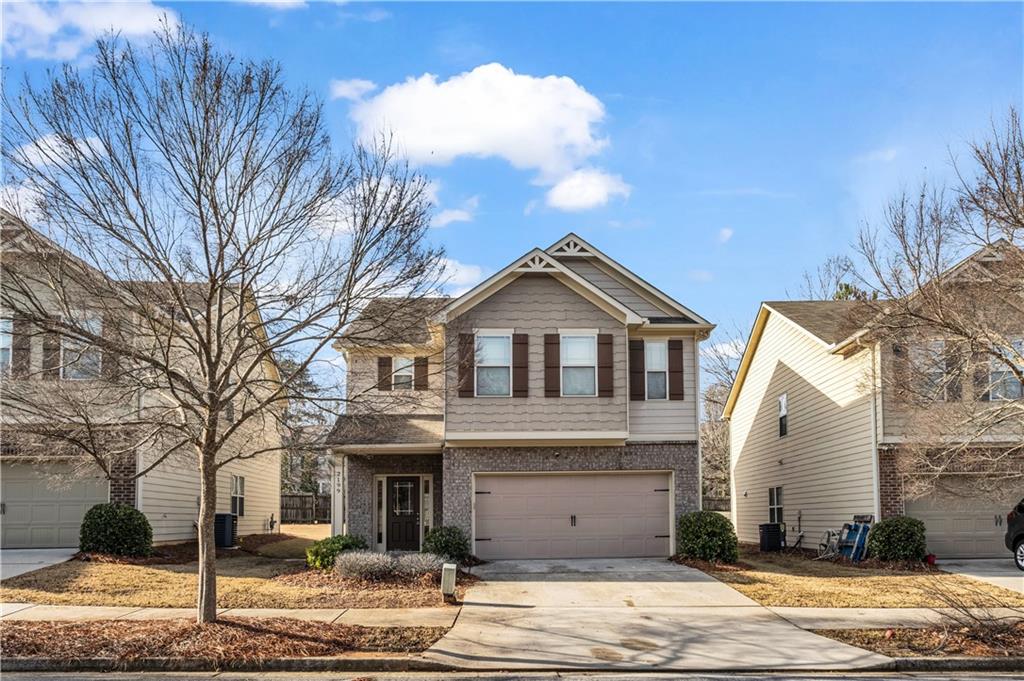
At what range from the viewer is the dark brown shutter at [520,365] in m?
22.1

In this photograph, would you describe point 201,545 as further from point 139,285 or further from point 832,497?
point 832,497

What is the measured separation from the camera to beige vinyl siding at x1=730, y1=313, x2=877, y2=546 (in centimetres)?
2283

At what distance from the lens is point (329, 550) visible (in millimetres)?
19859

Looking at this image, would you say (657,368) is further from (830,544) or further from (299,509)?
(299,509)

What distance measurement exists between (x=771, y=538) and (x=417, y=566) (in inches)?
483

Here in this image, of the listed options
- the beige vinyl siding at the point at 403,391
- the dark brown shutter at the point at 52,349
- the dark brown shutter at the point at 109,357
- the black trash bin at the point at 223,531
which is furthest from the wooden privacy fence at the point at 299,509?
the dark brown shutter at the point at 109,357

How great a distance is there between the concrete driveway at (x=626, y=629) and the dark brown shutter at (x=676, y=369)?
493cm

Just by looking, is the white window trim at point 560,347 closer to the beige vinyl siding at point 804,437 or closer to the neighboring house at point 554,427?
the neighboring house at point 554,427

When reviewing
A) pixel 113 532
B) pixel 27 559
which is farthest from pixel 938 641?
pixel 27 559

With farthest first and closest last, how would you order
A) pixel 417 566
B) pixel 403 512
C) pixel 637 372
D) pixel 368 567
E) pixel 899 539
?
pixel 403 512 < pixel 637 372 < pixel 899 539 < pixel 417 566 < pixel 368 567

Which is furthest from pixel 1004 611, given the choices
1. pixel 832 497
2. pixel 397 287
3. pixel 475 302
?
pixel 475 302

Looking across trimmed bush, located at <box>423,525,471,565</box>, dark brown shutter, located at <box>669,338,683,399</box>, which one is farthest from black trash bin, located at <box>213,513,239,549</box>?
dark brown shutter, located at <box>669,338,683,399</box>

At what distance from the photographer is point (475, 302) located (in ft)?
72.7

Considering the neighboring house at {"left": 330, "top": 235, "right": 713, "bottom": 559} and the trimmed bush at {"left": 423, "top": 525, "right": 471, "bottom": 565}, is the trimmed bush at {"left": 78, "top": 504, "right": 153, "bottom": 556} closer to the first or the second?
the neighboring house at {"left": 330, "top": 235, "right": 713, "bottom": 559}
